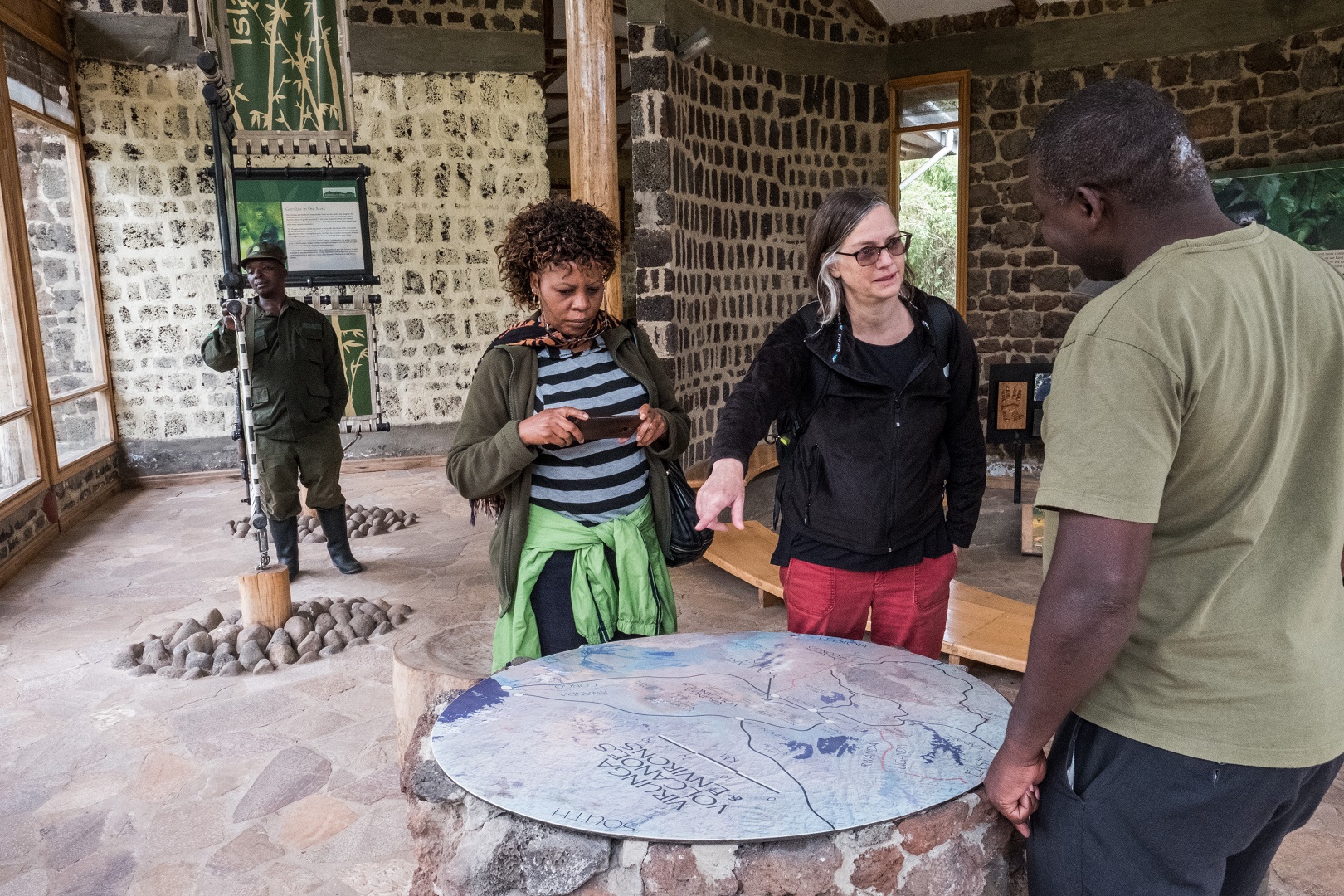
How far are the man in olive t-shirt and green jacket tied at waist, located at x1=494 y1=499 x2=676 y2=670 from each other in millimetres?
1125

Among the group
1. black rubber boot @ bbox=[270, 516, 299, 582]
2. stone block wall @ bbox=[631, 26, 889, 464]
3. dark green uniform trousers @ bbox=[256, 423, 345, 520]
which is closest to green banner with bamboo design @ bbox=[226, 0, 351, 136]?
dark green uniform trousers @ bbox=[256, 423, 345, 520]

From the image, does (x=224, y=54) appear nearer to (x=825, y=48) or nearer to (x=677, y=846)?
(x=677, y=846)

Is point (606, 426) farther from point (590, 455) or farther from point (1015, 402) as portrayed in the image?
point (1015, 402)

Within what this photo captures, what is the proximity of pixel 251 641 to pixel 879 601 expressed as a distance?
10.4 feet

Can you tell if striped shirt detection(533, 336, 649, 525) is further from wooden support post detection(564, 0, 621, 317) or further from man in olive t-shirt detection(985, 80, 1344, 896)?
wooden support post detection(564, 0, 621, 317)

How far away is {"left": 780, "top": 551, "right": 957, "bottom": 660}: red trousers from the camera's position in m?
2.22

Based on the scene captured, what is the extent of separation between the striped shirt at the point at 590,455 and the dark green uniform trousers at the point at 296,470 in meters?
3.31

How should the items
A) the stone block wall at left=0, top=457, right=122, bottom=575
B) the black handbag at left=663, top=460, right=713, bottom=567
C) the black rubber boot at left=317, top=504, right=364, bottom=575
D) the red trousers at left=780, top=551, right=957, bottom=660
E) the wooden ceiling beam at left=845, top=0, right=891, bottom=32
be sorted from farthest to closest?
the wooden ceiling beam at left=845, top=0, right=891, bottom=32 < the stone block wall at left=0, top=457, right=122, bottom=575 < the black rubber boot at left=317, top=504, right=364, bottom=575 < the black handbag at left=663, top=460, right=713, bottom=567 < the red trousers at left=780, top=551, right=957, bottom=660

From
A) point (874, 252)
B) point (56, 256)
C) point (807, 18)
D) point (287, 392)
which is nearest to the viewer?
point (874, 252)

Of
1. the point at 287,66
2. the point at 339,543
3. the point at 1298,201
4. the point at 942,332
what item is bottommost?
the point at 339,543

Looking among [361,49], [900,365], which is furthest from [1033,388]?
[361,49]

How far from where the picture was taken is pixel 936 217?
29.1ft

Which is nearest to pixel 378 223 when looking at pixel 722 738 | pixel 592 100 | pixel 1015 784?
pixel 592 100

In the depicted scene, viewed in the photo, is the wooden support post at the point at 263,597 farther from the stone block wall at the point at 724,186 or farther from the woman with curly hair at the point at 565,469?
the stone block wall at the point at 724,186
